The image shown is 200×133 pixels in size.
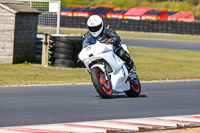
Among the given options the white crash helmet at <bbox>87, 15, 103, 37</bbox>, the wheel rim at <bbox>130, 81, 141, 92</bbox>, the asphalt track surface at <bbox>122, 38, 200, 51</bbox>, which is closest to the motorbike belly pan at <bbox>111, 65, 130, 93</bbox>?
the wheel rim at <bbox>130, 81, 141, 92</bbox>

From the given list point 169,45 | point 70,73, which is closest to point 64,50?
point 70,73

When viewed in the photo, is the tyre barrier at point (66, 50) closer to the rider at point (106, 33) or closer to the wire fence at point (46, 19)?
the wire fence at point (46, 19)

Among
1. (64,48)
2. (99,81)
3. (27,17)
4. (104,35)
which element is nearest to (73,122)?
(99,81)

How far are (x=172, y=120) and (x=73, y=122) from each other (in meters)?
1.46

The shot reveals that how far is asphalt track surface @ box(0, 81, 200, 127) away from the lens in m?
7.62

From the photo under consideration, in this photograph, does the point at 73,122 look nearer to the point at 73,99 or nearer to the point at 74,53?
the point at 73,99

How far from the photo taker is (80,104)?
9.02m

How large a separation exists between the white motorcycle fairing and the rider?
0.15m

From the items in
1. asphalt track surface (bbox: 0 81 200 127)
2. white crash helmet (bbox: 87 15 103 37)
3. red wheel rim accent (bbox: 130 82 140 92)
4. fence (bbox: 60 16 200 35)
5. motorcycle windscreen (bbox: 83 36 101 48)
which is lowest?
asphalt track surface (bbox: 0 81 200 127)

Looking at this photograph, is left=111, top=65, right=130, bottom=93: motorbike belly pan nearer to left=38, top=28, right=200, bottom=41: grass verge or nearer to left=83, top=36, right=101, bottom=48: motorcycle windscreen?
left=83, top=36, right=101, bottom=48: motorcycle windscreen

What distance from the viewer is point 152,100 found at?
10008 millimetres

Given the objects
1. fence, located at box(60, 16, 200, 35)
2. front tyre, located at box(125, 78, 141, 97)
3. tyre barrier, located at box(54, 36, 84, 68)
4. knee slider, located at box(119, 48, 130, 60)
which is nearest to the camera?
knee slider, located at box(119, 48, 130, 60)

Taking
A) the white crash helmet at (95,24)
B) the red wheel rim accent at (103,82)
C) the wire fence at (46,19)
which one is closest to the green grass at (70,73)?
the wire fence at (46,19)

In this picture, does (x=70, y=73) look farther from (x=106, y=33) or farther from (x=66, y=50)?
(x=106, y=33)
